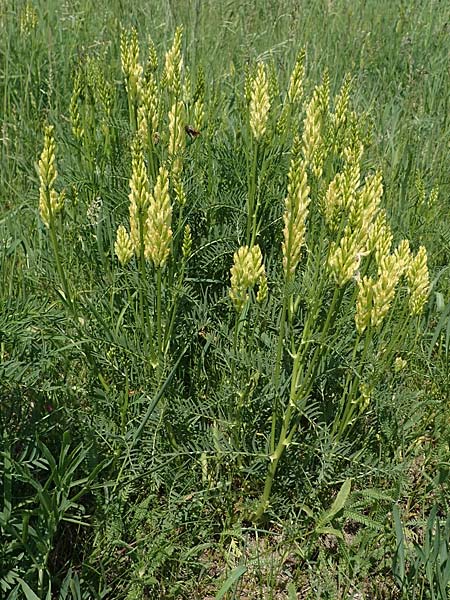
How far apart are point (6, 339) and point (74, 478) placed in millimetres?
388

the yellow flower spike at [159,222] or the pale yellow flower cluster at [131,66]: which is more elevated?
the pale yellow flower cluster at [131,66]

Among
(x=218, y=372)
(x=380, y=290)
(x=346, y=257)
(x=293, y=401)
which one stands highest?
(x=346, y=257)

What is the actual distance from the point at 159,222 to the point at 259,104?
0.48 meters

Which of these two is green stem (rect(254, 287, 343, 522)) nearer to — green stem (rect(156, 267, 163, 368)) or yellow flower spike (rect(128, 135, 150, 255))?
green stem (rect(156, 267, 163, 368))

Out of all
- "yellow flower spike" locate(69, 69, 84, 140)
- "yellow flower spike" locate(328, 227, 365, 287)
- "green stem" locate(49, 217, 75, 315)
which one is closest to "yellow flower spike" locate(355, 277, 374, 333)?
"yellow flower spike" locate(328, 227, 365, 287)

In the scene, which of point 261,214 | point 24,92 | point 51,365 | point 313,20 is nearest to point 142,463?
point 51,365

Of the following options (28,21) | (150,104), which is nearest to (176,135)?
(150,104)

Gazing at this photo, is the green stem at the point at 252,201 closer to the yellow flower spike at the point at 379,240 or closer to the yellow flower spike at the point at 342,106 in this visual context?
the yellow flower spike at the point at 342,106

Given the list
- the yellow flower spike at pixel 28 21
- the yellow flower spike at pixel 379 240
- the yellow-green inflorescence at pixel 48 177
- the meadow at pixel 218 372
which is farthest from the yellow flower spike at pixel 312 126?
the yellow flower spike at pixel 28 21

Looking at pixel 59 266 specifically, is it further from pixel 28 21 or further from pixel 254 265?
pixel 28 21

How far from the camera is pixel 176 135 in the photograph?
6.14 feet

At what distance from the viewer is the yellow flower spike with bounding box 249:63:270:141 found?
175cm

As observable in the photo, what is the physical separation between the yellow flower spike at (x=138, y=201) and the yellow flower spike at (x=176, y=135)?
0.22 meters

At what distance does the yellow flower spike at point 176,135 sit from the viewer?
1.84 metres
